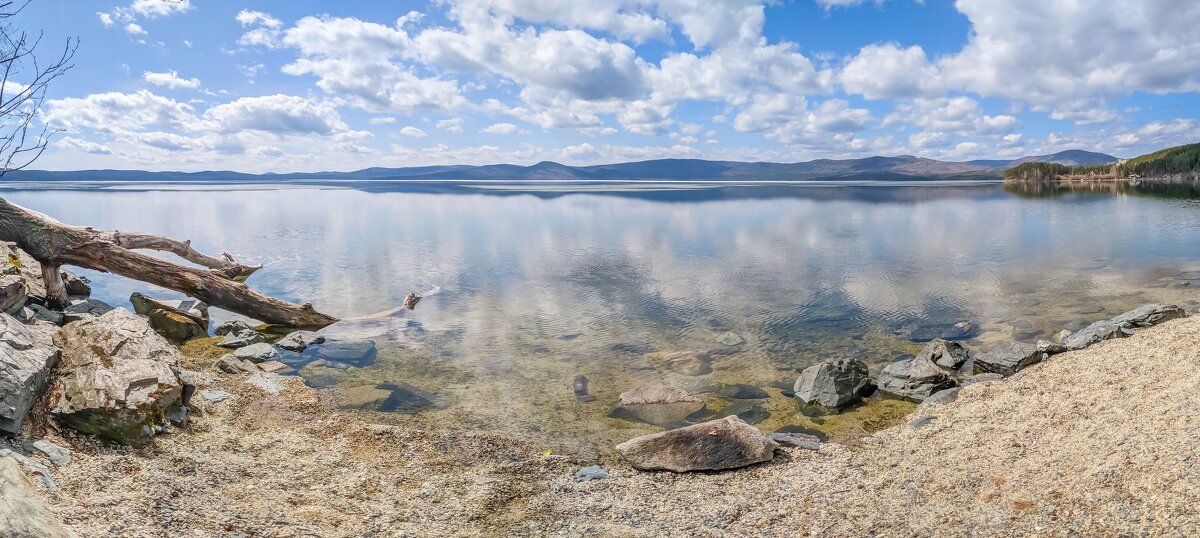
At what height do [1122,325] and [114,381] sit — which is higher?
[114,381]

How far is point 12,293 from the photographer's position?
44.4ft

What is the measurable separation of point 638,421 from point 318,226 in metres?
58.6

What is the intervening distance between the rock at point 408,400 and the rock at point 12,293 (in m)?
7.81

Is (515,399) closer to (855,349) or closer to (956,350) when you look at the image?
(855,349)

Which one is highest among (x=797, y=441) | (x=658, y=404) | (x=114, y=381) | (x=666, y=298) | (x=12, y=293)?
(x=12, y=293)

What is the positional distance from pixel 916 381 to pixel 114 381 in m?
Answer: 15.4

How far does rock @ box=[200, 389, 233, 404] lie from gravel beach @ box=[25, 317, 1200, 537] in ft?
1.81

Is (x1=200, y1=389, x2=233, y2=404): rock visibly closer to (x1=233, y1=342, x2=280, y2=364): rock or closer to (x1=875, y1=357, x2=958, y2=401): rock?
(x1=233, y1=342, x2=280, y2=364): rock

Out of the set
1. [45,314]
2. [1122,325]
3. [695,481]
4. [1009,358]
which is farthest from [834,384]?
[45,314]

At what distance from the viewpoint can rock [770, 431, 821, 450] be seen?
35.3 ft

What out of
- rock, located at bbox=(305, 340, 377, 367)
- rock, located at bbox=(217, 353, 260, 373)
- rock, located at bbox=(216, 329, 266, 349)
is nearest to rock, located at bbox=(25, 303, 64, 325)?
rock, located at bbox=(216, 329, 266, 349)

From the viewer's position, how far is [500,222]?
6656 centimetres

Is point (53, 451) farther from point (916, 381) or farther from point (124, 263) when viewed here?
point (916, 381)

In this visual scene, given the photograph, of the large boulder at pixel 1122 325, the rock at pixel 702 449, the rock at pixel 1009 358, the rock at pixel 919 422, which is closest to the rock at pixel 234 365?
the rock at pixel 702 449
